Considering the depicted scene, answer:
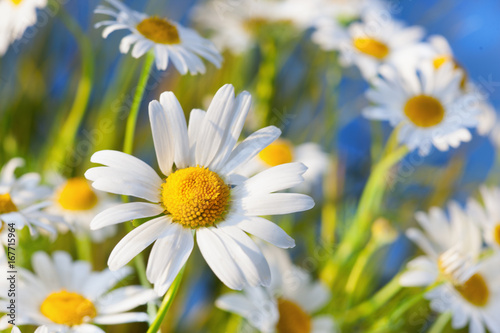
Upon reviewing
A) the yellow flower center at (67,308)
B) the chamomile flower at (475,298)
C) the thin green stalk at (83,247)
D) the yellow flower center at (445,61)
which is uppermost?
the yellow flower center at (445,61)

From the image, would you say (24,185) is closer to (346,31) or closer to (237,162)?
(237,162)

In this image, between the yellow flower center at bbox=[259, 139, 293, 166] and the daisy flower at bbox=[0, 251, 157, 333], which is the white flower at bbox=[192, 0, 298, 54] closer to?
the yellow flower center at bbox=[259, 139, 293, 166]

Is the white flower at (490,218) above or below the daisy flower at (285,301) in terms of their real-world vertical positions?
above

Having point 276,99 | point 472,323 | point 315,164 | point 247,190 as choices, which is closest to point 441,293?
point 472,323

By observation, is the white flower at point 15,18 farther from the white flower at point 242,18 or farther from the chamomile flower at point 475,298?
the chamomile flower at point 475,298

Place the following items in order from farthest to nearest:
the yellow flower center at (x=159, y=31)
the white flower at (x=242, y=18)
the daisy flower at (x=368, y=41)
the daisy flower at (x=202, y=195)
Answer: the white flower at (x=242, y=18) < the daisy flower at (x=368, y=41) < the yellow flower center at (x=159, y=31) < the daisy flower at (x=202, y=195)

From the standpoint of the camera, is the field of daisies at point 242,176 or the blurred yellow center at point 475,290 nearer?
the field of daisies at point 242,176

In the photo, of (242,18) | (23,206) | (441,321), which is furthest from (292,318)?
(242,18)

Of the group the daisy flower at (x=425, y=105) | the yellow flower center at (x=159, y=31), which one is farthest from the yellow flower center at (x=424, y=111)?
the yellow flower center at (x=159, y=31)
